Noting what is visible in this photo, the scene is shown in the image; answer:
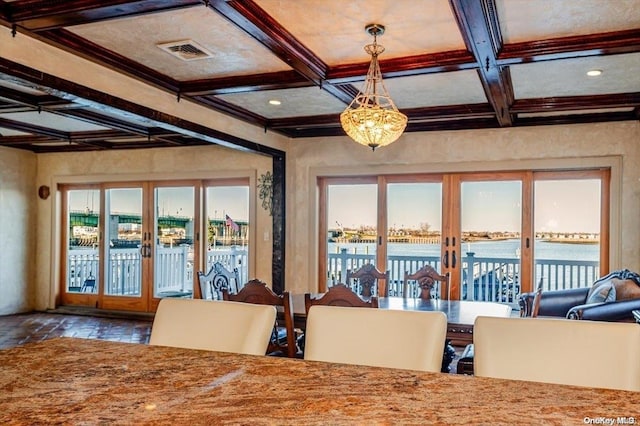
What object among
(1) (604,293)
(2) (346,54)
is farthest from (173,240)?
(1) (604,293)

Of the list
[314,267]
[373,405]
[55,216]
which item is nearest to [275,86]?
[314,267]

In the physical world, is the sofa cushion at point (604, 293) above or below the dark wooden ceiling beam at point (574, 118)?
below

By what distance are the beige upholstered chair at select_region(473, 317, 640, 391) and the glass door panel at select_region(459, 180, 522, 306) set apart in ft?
14.7

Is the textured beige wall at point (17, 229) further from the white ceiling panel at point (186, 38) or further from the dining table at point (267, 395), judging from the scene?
the dining table at point (267, 395)

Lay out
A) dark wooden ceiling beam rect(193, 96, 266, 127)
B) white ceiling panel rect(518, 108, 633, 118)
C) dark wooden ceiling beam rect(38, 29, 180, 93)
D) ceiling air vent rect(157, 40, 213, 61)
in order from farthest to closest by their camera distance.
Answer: white ceiling panel rect(518, 108, 633, 118), dark wooden ceiling beam rect(193, 96, 266, 127), ceiling air vent rect(157, 40, 213, 61), dark wooden ceiling beam rect(38, 29, 180, 93)

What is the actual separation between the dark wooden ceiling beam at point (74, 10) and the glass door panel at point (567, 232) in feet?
15.0

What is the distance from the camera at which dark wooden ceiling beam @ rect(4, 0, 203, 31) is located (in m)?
2.59

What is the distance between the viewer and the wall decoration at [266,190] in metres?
6.69

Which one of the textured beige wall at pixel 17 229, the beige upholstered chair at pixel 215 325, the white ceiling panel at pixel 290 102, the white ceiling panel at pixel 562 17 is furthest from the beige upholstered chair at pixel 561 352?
the textured beige wall at pixel 17 229

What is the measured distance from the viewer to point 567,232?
5.66 meters

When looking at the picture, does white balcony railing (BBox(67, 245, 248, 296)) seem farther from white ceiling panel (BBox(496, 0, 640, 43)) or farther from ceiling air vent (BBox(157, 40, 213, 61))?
white ceiling panel (BBox(496, 0, 640, 43))

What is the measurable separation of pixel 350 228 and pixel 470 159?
1704 millimetres

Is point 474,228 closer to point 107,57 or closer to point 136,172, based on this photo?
point 107,57

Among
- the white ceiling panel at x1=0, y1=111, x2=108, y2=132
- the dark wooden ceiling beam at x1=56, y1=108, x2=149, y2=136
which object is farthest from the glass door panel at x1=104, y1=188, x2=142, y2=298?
the dark wooden ceiling beam at x1=56, y1=108, x2=149, y2=136
